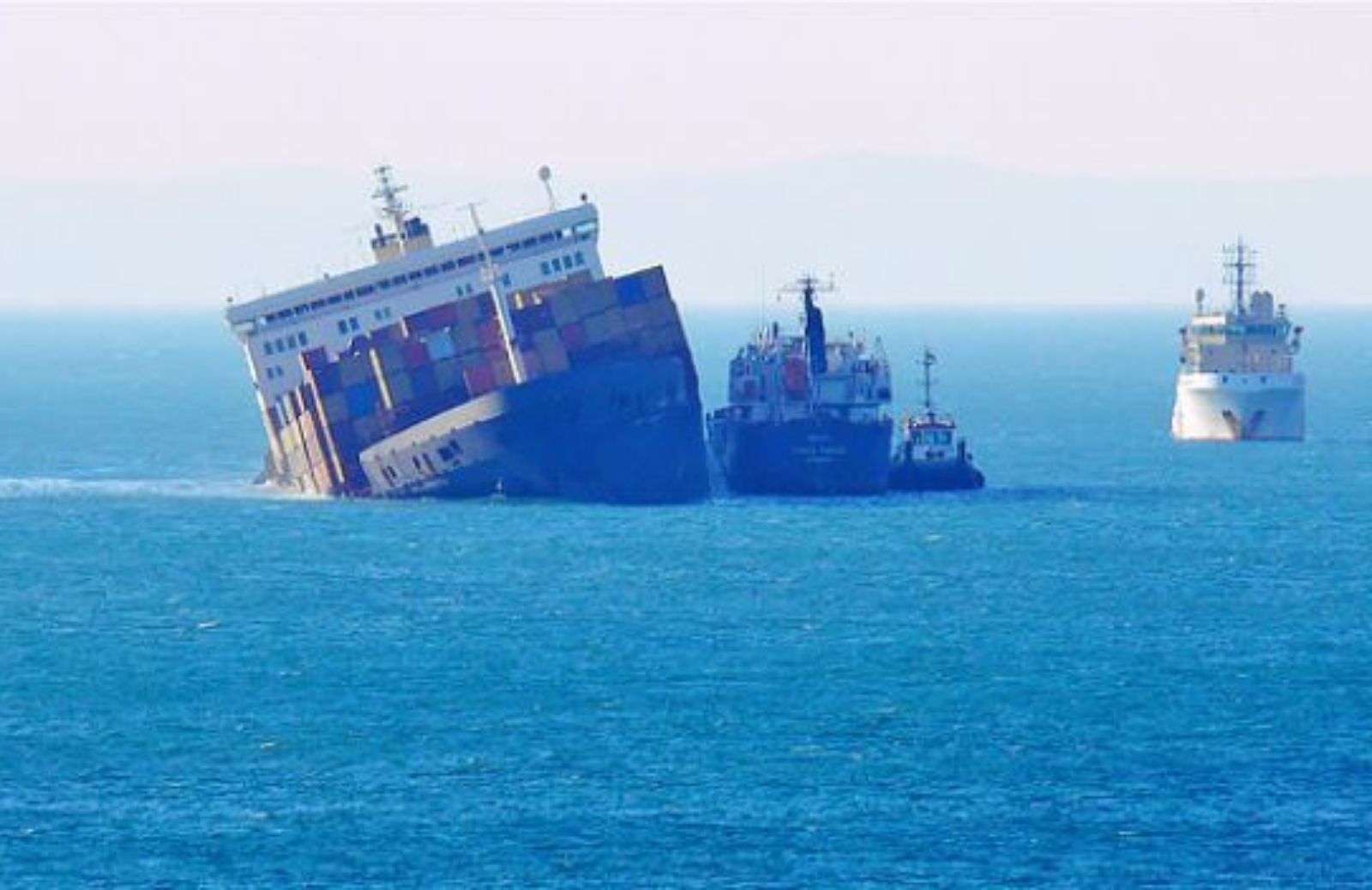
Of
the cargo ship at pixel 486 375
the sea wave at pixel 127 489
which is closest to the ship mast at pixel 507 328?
the cargo ship at pixel 486 375

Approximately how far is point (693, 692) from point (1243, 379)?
80.0 meters

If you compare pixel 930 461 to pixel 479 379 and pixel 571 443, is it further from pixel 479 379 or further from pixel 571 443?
pixel 479 379

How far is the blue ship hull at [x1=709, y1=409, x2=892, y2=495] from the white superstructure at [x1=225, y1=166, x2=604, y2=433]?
29.7ft

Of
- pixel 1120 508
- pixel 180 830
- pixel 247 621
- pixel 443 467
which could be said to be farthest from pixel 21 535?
pixel 180 830

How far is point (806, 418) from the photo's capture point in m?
120

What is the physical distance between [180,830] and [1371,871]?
2050 centimetres

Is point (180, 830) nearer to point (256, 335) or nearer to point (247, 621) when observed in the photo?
point (247, 621)

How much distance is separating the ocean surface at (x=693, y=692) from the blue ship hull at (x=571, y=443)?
4.10 feet

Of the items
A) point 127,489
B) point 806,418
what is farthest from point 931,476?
point 127,489

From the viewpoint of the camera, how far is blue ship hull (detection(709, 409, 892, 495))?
119m

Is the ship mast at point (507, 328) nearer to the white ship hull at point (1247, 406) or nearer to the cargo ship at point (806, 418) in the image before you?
the cargo ship at point (806, 418)

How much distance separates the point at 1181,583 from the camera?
324ft

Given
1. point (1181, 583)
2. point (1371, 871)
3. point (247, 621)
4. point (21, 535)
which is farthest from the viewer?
point (21, 535)

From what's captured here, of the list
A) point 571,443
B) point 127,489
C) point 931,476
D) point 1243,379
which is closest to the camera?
point 571,443
